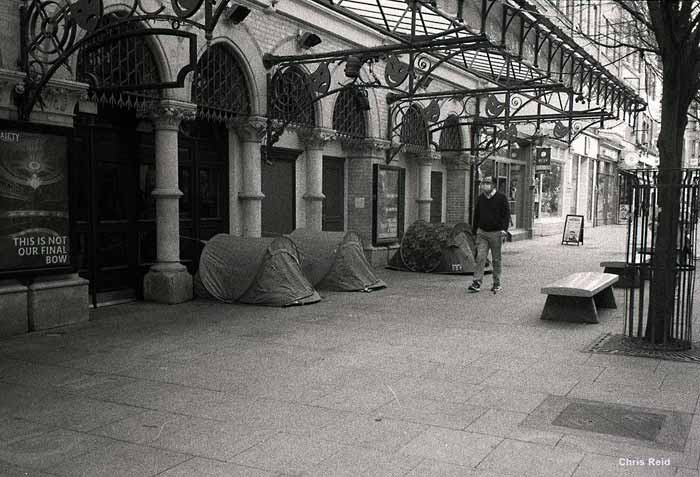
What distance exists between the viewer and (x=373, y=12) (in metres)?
13.0

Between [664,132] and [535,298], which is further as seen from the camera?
[535,298]

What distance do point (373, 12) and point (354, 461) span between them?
10243mm

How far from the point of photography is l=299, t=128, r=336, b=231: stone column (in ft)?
44.9

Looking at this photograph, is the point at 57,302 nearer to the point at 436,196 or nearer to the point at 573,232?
the point at 436,196

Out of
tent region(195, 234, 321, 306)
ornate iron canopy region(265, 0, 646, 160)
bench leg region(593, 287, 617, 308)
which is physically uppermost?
ornate iron canopy region(265, 0, 646, 160)

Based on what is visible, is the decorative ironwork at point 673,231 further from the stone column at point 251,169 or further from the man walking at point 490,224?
the stone column at point 251,169

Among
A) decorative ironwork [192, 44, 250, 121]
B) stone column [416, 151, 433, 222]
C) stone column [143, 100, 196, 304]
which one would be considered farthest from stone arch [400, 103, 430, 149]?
stone column [143, 100, 196, 304]

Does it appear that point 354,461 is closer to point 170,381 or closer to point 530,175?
point 170,381

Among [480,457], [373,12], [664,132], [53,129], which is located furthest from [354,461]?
[373,12]

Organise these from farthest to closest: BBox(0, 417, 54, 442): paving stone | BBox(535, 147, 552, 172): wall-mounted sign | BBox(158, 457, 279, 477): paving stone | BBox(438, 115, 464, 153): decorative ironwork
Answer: BBox(535, 147, 552, 172): wall-mounted sign < BBox(438, 115, 464, 153): decorative ironwork < BBox(0, 417, 54, 442): paving stone < BBox(158, 457, 279, 477): paving stone

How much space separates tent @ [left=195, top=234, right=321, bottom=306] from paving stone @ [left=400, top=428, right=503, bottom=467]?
5.38 m

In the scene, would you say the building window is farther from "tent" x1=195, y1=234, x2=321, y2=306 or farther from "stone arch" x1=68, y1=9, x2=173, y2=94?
"stone arch" x1=68, y1=9, x2=173, y2=94

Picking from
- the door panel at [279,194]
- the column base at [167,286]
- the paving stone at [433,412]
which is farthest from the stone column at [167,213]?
the paving stone at [433,412]

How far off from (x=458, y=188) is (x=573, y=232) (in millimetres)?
4614
